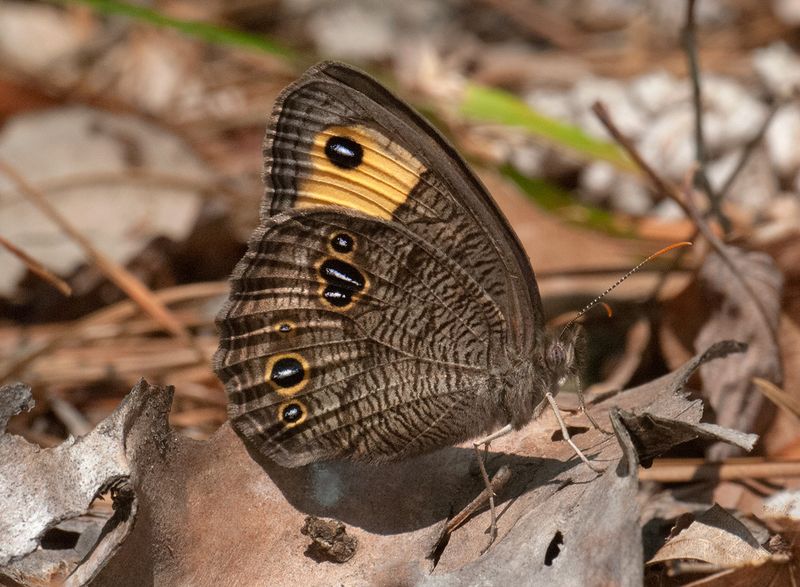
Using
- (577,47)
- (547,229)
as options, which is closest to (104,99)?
(547,229)

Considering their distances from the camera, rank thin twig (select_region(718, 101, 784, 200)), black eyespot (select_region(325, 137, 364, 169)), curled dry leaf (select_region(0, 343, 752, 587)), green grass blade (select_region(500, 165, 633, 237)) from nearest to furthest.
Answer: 1. curled dry leaf (select_region(0, 343, 752, 587))
2. black eyespot (select_region(325, 137, 364, 169))
3. thin twig (select_region(718, 101, 784, 200))
4. green grass blade (select_region(500, 165, 633, 237))

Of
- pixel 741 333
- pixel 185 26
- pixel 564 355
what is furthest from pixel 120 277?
pixel 741 333

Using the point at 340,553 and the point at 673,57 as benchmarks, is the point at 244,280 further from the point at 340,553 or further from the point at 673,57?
the point at 673,57

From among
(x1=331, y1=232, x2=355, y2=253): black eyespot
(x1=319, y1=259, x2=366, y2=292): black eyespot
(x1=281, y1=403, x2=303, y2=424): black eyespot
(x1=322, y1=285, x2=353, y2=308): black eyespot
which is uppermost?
(x1=331, y1=232, x2=355, y2=253): black eyespot

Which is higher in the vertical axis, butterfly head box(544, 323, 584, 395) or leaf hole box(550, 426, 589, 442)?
butterfly head box(544, 323, 584, 395)

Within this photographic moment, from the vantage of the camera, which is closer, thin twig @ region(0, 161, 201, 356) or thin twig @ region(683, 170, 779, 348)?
thin twig @ region(683, 170, 779, 348)

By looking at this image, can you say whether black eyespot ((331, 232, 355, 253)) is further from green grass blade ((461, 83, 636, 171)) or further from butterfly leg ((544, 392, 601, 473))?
green grass blade ((461, 83, 636, 171))

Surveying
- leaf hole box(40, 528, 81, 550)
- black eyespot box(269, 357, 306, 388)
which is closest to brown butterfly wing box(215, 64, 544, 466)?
black eyespot box(269, 357, 306, 388)

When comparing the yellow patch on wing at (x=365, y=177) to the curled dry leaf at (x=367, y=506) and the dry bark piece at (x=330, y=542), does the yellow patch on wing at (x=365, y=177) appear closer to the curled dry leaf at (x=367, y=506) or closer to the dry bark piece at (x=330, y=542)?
the curled dry leaf at (x=367, y=506)
